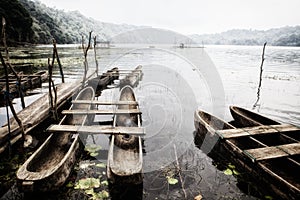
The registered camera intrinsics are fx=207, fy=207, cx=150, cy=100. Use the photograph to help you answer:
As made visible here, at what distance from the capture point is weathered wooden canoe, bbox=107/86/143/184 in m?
4.01

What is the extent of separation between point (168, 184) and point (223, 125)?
10.9ft

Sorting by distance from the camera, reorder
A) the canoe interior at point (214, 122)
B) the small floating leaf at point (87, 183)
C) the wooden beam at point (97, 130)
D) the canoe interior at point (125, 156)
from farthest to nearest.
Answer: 1. the canoe interior at point (214, 122)
2. the wooden beam at point (97, 130)
3. the small floating leaf at point (87, 183)
4. the canoe interior at point (125, 156)

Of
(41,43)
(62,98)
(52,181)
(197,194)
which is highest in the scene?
(41,43)

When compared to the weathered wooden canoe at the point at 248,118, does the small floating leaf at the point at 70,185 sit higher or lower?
lower

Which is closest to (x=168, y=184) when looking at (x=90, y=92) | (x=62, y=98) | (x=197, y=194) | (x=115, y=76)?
(x=197, y=194)

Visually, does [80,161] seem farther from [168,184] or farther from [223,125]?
[223,125]

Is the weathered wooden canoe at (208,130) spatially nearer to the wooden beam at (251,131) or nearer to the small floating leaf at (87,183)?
the wooden beam at (251,131)

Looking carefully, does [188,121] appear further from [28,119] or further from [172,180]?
[28,119]

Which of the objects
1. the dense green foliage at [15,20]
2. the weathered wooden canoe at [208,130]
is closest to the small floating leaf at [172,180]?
the weathered wooden canoe at [208,130]

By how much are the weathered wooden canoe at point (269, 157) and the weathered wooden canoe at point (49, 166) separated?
402 cm

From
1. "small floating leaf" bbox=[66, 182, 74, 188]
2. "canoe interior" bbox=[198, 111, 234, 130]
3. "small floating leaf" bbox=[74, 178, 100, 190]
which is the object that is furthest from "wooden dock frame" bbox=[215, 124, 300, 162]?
"small floating leaf" bbox=[66, 182, 74, 188]

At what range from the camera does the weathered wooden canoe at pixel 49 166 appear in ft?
12.3

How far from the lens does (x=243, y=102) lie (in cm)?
1234

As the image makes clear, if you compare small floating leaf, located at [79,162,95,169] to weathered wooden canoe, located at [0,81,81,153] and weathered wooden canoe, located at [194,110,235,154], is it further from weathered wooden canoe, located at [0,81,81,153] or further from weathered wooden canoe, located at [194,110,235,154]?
weathered wooden canoe, located at [194,110,235,154]
